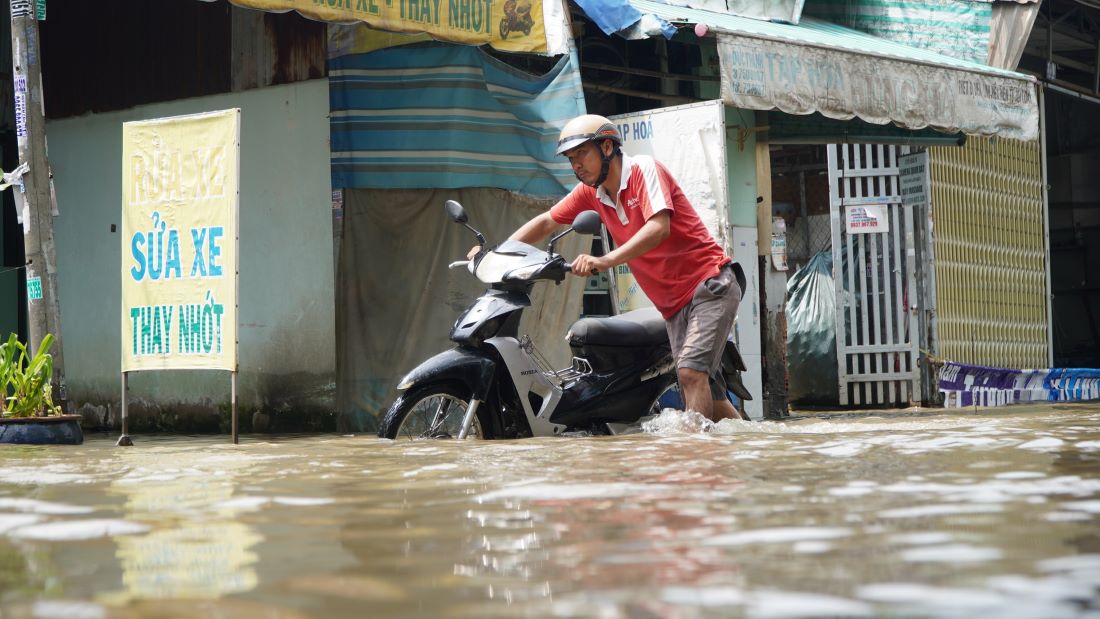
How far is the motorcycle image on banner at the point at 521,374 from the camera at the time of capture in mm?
Answer: 5484

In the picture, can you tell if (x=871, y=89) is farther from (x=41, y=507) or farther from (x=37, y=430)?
(x=41, y=507)

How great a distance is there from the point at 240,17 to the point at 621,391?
447 cm

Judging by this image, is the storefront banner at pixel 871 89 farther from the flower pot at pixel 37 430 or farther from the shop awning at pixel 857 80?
the flower pot at pixel 37 430

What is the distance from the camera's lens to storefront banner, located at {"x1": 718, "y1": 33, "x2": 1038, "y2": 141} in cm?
898

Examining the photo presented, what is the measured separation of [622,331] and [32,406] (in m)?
2.95

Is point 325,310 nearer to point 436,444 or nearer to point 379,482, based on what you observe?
point 436,444

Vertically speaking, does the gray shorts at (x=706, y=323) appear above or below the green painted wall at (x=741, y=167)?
below

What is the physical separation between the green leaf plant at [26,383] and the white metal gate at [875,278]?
776 centimetres

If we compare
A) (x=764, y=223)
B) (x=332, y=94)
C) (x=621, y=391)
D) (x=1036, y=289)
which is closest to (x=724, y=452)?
(x=621, y=391)

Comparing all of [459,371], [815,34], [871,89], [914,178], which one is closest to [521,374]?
[459,371]

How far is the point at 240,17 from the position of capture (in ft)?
28.9

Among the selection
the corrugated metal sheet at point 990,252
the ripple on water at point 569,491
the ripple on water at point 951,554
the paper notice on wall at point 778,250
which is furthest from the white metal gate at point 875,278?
the ripple on water at point 951,554

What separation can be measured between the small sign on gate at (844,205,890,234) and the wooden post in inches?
302

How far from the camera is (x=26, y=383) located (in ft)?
20.8
